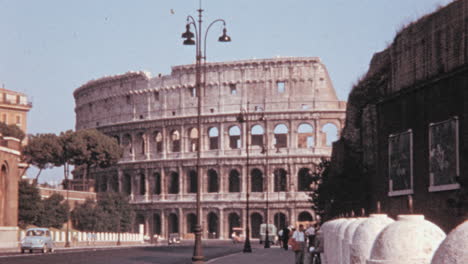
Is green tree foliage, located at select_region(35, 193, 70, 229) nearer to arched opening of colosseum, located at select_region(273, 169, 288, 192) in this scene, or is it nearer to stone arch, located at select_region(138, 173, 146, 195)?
stone arch, located at select_region(138, 173, 146, 195)

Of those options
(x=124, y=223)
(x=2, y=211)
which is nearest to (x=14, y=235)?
(x=2, y=211)

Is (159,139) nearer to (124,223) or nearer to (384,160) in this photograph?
(124,223)

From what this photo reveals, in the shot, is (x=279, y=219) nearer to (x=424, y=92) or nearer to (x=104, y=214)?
(x=104, y=214)

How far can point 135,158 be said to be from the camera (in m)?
93.0

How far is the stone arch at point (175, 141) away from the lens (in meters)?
91.1

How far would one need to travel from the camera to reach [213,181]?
8919 centimetres

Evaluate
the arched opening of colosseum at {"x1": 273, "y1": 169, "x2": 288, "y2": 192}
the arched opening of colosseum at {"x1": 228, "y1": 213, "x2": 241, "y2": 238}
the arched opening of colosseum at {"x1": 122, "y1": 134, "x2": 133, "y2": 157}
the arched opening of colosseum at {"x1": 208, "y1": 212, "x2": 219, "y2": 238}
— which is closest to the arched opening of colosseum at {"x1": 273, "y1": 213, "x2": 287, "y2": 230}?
the arched opening of colosseum at {"x1": 273, "y1": 169, "x2": 288, "y2": 192}

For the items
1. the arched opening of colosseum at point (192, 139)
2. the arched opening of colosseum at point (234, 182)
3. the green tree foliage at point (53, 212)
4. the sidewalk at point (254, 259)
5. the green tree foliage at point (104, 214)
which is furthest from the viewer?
the arched opening of colosseum at point (192, 139)

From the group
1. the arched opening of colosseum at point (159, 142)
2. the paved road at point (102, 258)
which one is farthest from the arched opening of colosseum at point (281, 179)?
the paved road at point (102, 258)

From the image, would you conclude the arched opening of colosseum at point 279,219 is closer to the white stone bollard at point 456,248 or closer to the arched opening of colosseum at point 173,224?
the arched opening of colosseum at point 173,224

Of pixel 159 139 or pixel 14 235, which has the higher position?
pixel 159 139

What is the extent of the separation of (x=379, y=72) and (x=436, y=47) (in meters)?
8.33

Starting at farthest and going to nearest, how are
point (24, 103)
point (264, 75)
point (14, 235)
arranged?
point (24, 103) < point (264, 75) < point (14, 235)

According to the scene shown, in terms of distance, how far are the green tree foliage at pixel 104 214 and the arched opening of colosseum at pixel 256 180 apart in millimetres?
13299
